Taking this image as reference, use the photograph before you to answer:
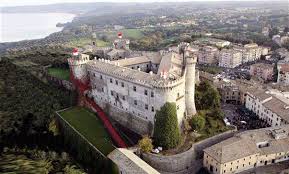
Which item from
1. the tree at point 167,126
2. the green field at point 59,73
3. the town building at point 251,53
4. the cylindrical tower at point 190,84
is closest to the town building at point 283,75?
the town building at point 251,53

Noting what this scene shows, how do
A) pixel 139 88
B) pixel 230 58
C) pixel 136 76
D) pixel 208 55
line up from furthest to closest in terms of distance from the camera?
pixel 208 55, pixel 230 58, pixel 136 76, pixel 139 88

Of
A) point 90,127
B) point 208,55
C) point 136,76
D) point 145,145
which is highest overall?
point 136,76

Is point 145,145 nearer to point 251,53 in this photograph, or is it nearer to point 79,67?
point 79,67

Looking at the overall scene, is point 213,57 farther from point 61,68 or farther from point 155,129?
point 155,129

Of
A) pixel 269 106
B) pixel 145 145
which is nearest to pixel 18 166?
pixel 145 145

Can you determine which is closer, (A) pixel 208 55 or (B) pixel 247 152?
(B) pixel 247 152
